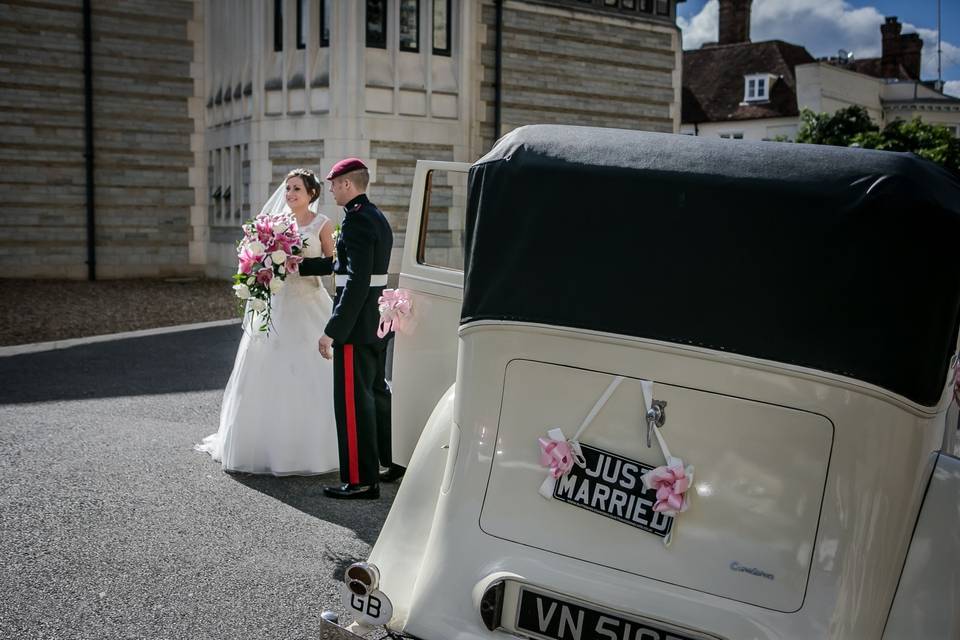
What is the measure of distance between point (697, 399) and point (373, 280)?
10.5 feet

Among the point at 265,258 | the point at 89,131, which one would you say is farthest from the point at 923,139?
the point at 265,258

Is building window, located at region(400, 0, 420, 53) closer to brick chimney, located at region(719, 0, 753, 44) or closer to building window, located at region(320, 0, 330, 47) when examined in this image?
building window, located at region(320, 0, 330, 47)

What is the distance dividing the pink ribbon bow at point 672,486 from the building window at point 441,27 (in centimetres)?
1865

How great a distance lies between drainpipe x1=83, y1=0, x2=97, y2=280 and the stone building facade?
0.11 metres

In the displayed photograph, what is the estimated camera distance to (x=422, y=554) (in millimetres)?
3125

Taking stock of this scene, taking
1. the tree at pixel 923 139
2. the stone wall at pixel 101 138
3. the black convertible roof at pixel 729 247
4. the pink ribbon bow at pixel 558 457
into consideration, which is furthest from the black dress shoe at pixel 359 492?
the tree at pixel 923 139

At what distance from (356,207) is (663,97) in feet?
68.2

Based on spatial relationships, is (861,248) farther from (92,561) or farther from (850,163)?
(92,561)

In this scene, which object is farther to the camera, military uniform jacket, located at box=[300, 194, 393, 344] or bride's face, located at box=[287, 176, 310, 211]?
bride's face, located at box=[287, 176, 310, 211]

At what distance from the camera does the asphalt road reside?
12.8 feet

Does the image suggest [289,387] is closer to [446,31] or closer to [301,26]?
[301,26]

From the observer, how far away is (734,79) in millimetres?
47125

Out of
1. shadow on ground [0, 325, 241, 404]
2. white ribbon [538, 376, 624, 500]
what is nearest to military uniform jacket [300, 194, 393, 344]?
white ribbon [538, 376, 624, 500]

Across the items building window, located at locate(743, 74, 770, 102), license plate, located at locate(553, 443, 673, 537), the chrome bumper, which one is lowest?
the chrome bumper
